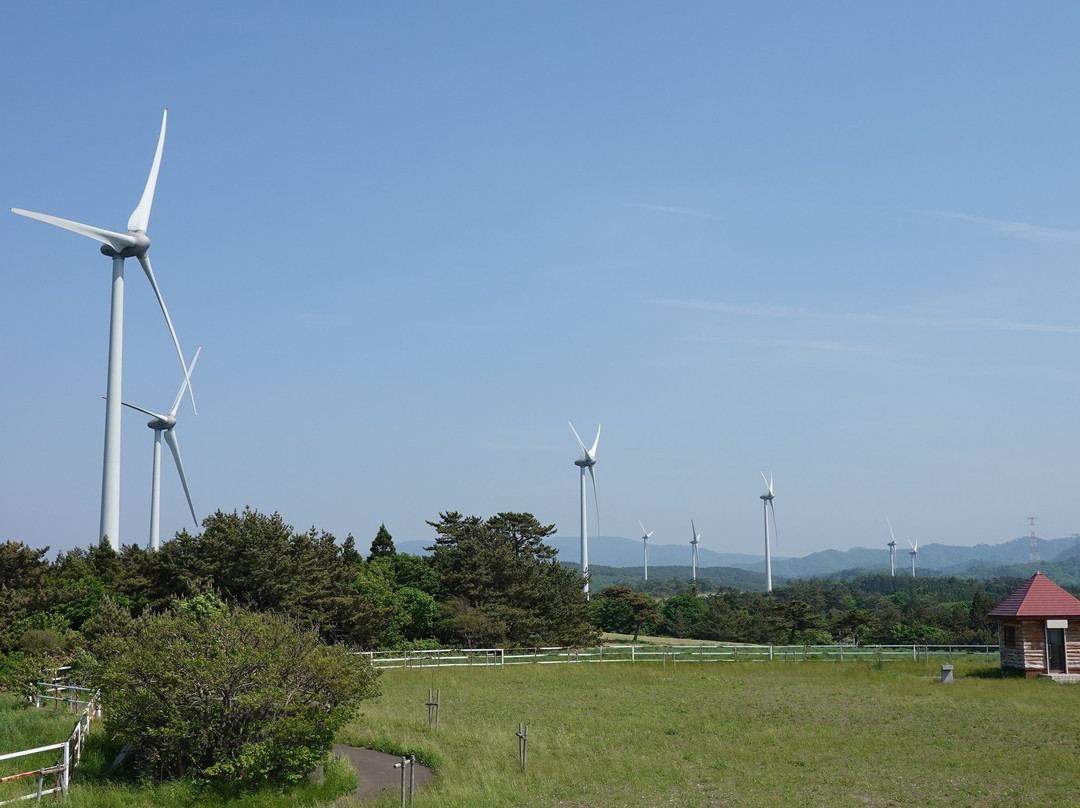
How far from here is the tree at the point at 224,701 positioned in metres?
20.1

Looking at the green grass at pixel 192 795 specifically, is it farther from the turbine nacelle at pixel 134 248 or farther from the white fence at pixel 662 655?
the turbine nacelle at pixel 134 248

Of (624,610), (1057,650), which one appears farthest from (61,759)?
(624,610)

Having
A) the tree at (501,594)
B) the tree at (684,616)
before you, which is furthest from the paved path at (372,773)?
the tree at (684,616)

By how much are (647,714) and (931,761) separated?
414 inches

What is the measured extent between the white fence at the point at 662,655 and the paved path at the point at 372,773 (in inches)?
937

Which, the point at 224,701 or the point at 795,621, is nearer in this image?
the point at 224,701

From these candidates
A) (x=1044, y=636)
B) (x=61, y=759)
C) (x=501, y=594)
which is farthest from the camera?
(x=501, y=594)

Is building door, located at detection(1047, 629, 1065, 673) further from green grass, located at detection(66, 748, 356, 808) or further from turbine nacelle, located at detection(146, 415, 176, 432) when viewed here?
turbine nacelle, located at detection(146, 415, 176, 432)

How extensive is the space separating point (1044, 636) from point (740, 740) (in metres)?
22.7

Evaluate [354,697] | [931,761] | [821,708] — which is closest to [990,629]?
[821,708]

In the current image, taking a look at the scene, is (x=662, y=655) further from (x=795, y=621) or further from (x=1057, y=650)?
(x=795, y=621)

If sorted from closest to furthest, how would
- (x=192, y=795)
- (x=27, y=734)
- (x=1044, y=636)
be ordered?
(x=192, y=795), (x=27, y=734), (x=1044, y=636)

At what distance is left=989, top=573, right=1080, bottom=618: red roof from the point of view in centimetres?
4206

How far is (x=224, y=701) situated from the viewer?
797 inches
